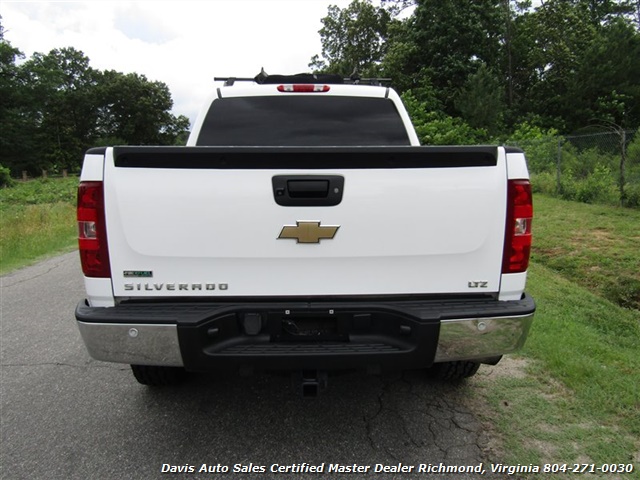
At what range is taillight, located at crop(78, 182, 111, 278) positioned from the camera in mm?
2160

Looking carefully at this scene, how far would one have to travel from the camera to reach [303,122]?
3.74 metres

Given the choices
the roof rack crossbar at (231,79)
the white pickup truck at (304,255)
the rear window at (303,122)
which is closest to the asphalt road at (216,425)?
the white pickup truck at (304,255)

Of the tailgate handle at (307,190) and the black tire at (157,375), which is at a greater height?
the tailgate handle at (307,190)

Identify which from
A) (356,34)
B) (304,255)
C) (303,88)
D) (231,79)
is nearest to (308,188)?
(304,255)

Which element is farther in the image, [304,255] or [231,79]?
[231,79]

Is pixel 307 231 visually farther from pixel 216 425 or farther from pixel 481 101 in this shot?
pixel 481 101

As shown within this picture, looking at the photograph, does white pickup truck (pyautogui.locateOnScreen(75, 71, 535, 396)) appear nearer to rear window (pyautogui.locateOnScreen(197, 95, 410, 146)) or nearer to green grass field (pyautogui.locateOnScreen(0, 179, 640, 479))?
green grass field (pyautogui.locateOnScreen(0, 179, 640, 479))

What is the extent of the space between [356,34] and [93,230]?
41.8m

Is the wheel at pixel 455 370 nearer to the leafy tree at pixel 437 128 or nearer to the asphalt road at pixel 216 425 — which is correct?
the asphalt road at pixel 216 425

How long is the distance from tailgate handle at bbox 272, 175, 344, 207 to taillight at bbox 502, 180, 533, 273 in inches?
33.6

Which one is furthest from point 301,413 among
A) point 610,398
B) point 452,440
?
point 610,398

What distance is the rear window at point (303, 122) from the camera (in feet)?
12.1

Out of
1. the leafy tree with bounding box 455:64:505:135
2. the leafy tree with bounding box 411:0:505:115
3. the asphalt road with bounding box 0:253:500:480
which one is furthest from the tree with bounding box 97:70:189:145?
the asphalt road with bounding box 0:253:500:480

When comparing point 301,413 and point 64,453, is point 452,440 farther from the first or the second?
point 64,453
